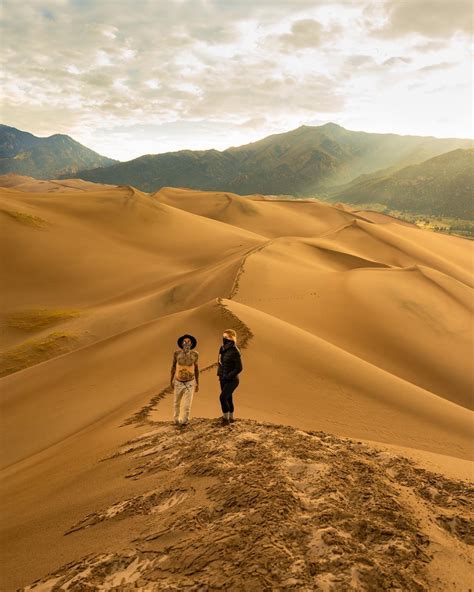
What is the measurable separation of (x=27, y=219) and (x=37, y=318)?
17940mm

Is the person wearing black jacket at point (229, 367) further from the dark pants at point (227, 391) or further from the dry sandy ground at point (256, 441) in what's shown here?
the dry sandy ground at point (256, 441)

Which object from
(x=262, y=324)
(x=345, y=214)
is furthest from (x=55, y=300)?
(x=345, y=214)

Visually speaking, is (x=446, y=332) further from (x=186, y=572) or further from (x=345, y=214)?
(x=345, y=214)

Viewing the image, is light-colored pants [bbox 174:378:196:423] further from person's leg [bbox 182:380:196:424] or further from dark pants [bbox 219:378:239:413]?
dark pants [bbox 219:378:239:413]

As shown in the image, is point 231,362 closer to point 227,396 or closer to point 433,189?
point 227,396

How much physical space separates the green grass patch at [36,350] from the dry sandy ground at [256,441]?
10 cm

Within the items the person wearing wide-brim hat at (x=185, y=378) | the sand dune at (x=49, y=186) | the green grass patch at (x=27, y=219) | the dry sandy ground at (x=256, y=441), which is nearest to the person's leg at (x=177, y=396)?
the person wearing wide-brim hat at (x=185, y=378)

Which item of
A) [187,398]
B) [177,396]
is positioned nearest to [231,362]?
[187,398]

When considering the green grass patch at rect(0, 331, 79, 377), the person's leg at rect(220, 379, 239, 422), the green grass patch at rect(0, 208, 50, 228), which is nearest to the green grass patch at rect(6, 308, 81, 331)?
the green grass patch at rect(0, 331, 79, 377)

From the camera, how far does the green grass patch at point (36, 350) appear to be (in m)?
18.6

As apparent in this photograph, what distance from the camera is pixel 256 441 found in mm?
5348

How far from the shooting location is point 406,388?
34.2 feet

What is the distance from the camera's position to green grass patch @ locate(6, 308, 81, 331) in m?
22.9

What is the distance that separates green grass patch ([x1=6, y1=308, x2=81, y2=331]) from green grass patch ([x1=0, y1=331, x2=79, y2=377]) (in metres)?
2.32
